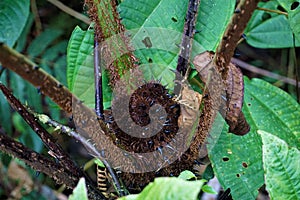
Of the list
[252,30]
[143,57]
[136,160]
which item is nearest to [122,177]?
[136,160]

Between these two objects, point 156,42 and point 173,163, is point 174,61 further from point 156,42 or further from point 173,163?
point 173,163

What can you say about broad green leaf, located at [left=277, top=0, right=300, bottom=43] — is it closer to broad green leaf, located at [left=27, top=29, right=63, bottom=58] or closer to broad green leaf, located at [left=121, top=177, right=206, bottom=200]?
Result: broad green leaf, located at [left=121, top=177, right=206, bottom=200]

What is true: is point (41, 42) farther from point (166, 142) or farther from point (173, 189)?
point (173, 189)

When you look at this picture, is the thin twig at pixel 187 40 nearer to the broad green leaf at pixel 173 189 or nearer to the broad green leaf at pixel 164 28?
the broad green leaf at pixel 164 28

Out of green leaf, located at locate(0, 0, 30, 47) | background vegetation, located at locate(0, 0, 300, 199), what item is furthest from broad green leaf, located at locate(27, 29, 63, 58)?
green leaf, located at locate(0, 0, 30, 47)

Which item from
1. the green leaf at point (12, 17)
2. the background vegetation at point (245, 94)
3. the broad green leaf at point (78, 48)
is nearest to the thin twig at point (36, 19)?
the background vegetation at point (245, 94)
